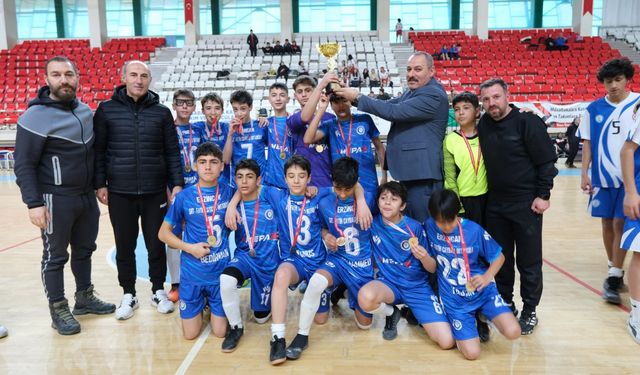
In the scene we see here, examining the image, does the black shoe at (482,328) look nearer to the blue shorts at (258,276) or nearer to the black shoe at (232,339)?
the blue shorts at (258,276)

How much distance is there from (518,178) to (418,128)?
0.67 m

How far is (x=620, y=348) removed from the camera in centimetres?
272

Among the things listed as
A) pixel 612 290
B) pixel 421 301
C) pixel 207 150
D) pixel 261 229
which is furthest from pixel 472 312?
pixel 207 150

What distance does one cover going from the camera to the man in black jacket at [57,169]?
9.27 ft

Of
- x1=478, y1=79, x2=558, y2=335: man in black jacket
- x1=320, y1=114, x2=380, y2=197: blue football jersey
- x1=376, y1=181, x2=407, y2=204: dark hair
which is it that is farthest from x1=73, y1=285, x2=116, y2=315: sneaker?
x1=478, y1=79, x2=558, y2=335: man in black jacket

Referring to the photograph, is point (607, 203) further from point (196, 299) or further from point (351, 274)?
point (196, 299)

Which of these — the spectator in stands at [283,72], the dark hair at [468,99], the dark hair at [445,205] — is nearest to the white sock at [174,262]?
the dark hair at [445,205]

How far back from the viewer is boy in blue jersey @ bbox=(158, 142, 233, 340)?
2.97 m

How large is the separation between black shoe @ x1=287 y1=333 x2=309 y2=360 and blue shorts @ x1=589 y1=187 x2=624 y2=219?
7.95ft

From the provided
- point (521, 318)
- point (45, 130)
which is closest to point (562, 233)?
point (521, 318)

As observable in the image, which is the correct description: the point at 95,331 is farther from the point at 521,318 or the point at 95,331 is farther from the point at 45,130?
the point at 521,318

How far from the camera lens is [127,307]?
3273 mm

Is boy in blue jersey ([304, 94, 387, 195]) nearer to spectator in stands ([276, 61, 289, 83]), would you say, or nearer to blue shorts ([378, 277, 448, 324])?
blue shorts ([378, 277, 448, 324])

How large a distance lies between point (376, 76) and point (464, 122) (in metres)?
13.0
